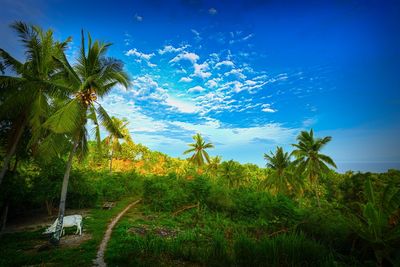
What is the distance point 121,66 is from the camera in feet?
44.2

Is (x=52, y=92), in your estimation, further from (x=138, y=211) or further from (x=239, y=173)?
(x=239, y=173)

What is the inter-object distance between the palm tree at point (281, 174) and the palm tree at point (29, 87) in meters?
30.6

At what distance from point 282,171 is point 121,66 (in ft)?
95.9

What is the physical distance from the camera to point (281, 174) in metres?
33.9

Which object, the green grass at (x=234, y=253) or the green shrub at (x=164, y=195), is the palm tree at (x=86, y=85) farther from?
the green shrub at (x=164, y=195)

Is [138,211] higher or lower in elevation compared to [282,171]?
lower

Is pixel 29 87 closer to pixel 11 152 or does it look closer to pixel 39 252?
pixel 11 152

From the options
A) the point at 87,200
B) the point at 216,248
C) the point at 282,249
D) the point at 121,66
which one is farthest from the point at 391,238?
the point at 87,200

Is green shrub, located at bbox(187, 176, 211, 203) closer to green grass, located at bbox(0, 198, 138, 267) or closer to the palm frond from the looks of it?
green grass, located at bbox(0, 198, 138, 267)

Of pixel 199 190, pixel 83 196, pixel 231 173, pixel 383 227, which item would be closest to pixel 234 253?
pixel 383 227

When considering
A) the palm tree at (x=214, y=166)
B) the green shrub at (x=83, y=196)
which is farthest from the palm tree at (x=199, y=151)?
the green shrub at (x=83, y=196)

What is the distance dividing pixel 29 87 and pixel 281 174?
107 ft

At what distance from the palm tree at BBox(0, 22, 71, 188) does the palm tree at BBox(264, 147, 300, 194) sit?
3063 cm

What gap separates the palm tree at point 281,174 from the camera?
3322cm
